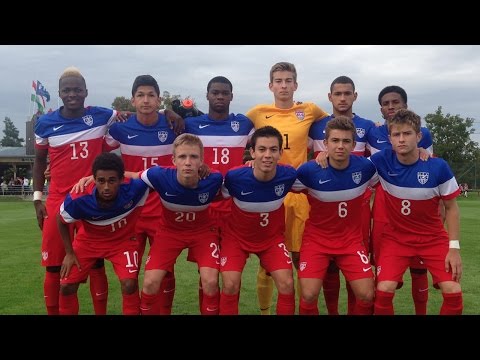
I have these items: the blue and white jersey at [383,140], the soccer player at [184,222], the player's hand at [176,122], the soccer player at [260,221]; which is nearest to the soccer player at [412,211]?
the blue and white jersey at [383,140]

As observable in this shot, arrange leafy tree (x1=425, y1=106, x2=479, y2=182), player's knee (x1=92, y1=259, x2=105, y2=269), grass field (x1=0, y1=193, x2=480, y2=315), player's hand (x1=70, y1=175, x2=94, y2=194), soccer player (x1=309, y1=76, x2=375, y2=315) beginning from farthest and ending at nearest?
leafy tree (x1=425, y1=106, x2=479, y2=182) < grass field (x1=0, y1=193, x2=480, y2=315) < soccer player (x1=309, y1=76, x2=375, y2=315) < player's knee (x1=92, y1=259, x2=105, y2=269) < player's hand (x1=70, y1=175, x2=94, y2=194)

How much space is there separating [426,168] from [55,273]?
3868 millimetres

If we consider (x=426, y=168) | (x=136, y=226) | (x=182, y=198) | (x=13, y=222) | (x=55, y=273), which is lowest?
(x=13, y=222)

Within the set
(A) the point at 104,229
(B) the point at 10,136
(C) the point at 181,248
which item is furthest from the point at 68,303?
(B) the point at 10,136

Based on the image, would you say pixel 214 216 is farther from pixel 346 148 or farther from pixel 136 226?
pixel 346 148

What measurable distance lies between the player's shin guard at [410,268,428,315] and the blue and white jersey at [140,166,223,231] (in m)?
2.29

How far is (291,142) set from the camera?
548cm

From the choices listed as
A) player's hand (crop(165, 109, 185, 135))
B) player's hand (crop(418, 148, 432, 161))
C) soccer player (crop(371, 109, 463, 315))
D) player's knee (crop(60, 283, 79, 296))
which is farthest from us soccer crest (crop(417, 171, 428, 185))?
player's knee (crop(60, 283, 79, 296))

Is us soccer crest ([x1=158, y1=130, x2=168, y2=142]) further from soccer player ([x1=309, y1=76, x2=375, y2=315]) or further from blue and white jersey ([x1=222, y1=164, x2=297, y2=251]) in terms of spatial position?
soccer player ([x1=309, y1=76, x2=375, y2=315])

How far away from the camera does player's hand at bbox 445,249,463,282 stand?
14.6 ft

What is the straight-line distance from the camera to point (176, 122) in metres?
5.30
